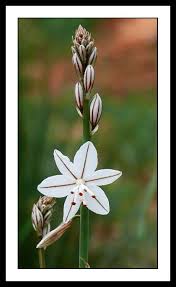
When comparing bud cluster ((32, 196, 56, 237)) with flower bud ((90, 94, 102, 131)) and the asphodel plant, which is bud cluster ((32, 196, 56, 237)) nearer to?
the asphodel plant

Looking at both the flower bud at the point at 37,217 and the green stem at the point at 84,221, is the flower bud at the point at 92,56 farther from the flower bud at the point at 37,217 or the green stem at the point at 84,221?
the flower bud at the point at 37,217

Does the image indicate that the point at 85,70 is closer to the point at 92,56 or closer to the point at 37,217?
the point at 92,56

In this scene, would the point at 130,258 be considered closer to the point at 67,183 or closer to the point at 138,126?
the point at 138,126

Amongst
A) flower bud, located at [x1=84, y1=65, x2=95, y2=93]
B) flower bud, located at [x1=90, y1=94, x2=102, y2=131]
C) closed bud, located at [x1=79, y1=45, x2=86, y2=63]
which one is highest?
closed bud, located at [x1=79, y1=45, x2=86, y2=63]

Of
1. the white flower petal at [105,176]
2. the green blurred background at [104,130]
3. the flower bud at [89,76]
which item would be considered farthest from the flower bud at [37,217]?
the green blurred background at [104,130]

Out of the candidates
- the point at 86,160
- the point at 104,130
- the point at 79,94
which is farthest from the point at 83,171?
the point at 104,130

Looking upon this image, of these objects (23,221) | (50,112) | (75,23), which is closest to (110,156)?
(50,112)

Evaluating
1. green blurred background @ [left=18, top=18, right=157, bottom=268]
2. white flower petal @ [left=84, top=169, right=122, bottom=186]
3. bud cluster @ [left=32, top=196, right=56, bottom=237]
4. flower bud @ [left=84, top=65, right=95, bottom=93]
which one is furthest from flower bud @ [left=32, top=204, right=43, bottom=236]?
green blurred background @ [left=18, top=18, right=157, bottom=268]
